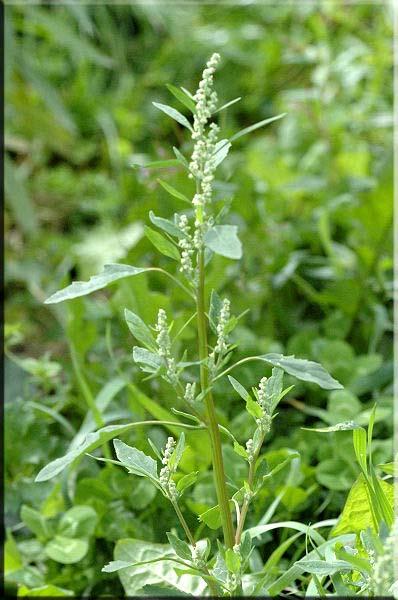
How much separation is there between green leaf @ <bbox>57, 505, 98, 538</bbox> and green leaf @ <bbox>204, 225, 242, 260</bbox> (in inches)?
17.2

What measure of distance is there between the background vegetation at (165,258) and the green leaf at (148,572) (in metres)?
0.09

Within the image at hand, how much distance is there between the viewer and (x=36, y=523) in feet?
3.38

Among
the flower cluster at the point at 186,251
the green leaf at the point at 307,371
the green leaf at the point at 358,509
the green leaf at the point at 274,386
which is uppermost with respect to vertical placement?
the flower cluster at the point at 186,251

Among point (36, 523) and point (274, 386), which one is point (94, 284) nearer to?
point (274, 386)

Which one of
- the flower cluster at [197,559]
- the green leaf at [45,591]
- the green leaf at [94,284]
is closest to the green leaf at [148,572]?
the green leaf at [45,591]

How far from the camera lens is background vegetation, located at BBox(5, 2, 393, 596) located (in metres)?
1.06

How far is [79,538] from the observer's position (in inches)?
40.0

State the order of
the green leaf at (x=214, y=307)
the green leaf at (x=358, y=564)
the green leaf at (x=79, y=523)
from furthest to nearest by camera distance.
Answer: the green leaf at (x=79, y=523), the green leaf at (x=214, y=307), the green leaf at (x=358, y=564)

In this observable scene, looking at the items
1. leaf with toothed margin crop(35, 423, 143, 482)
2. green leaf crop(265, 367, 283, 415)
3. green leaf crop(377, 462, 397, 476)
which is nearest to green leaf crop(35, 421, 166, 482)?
leaf with toothed margin crop(35, 423, 143, 482)

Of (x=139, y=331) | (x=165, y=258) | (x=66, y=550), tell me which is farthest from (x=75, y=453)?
(x=165, y=258)

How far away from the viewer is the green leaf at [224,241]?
68 centimetres

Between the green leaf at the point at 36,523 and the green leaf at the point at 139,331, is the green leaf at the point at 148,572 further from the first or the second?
the green leaf at the point at 139,331

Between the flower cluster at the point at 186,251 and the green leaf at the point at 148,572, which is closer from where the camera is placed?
the flower cluster at the point at 186,251

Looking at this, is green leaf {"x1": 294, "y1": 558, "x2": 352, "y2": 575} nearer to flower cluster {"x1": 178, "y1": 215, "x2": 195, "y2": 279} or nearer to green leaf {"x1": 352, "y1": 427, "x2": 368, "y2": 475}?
green leaf {"x1": 352, "y1": 427, "x2": 368, "y2": 475}
